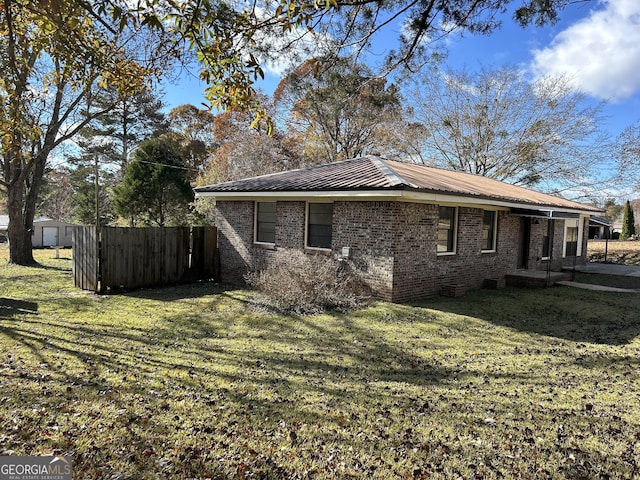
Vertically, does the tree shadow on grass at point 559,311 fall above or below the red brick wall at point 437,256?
below

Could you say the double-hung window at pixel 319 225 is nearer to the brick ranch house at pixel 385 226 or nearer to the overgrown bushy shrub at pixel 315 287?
the brick ranch house at pixel 385 226

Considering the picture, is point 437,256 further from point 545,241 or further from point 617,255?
point 617,255

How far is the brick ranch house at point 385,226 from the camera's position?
9719mm

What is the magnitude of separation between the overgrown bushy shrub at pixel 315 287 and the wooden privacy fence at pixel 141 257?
9.37 ft

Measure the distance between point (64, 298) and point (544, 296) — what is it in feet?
39.1

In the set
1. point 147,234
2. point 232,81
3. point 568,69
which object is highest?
point 568,69

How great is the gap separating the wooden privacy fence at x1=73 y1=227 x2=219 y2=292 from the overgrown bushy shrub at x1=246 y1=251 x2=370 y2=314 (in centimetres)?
286

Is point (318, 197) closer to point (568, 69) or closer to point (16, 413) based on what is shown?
point (16, 413)

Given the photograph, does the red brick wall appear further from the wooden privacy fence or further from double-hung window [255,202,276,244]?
the wooden privacy fence

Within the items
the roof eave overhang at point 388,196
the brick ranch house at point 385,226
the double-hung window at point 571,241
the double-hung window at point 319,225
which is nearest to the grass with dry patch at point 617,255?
the double-hung window at point 571,241

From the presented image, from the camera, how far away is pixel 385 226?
9703 millimetres

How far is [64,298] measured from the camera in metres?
9.91

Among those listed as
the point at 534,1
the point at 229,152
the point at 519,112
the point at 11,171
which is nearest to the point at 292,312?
the point at 534,1

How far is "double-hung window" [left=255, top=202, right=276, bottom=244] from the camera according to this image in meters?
12.4
